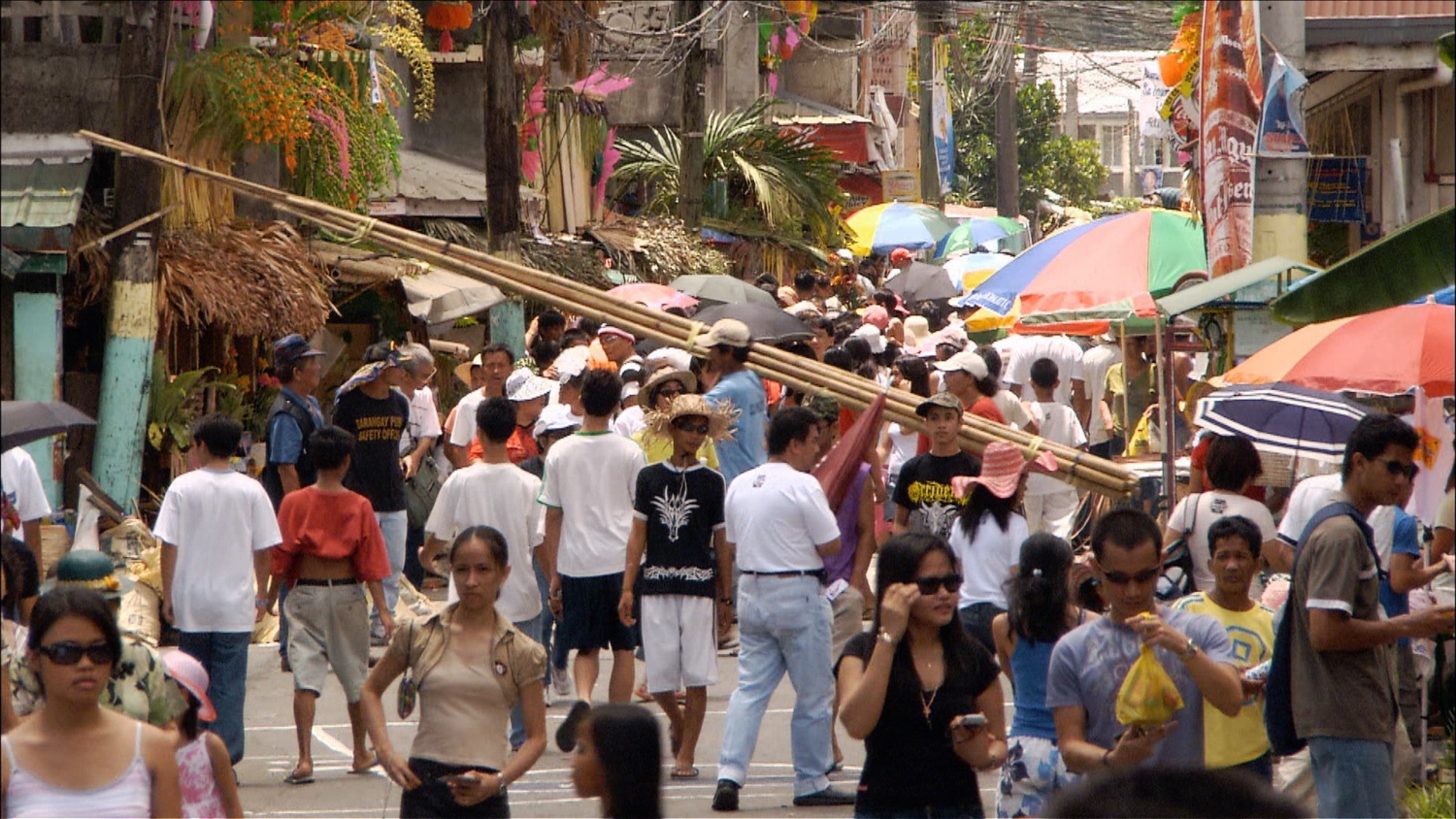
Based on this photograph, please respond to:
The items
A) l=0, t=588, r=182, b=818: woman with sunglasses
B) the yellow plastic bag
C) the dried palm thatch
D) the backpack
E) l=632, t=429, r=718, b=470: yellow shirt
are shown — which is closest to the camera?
l=0, t=588, r=182, b=818: woman with sunglasses

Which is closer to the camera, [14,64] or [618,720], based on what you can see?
[618,720]

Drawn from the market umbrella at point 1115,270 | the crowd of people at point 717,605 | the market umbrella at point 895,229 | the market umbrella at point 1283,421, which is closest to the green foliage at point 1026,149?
the market umbrella at point 895,229

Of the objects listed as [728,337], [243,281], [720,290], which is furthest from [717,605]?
[720,290]

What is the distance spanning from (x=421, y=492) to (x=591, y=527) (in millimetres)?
3778

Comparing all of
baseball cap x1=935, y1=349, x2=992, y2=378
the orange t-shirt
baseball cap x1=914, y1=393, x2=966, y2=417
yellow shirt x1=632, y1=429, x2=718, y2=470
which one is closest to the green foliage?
baseball cap x1=935, y1=349, x2=992, y2=378

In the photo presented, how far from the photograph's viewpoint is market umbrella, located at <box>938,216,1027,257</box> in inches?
1372

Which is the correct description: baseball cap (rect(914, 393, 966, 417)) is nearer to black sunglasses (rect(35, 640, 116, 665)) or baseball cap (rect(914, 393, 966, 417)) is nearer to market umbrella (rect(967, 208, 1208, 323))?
black sunglasses (rect(35, 640, 116, 665))

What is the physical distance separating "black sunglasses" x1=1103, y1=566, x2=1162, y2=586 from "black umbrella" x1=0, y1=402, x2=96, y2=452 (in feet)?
9.98

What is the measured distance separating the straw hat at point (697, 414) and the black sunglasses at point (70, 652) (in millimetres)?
4135

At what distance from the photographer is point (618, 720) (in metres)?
4.15

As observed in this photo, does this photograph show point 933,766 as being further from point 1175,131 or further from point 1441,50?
point 1175,131

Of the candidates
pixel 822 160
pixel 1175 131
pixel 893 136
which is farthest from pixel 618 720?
pixel 893 136

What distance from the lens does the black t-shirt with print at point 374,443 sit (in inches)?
434

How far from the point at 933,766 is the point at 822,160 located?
2499 cm
